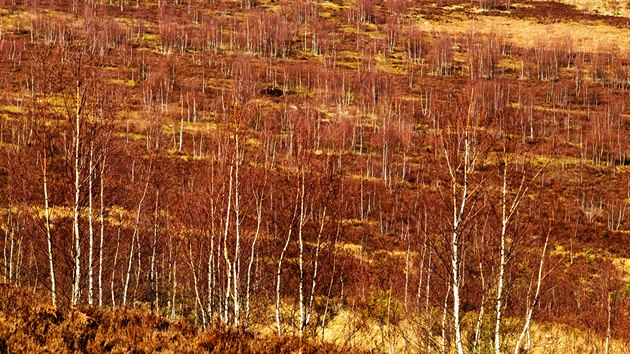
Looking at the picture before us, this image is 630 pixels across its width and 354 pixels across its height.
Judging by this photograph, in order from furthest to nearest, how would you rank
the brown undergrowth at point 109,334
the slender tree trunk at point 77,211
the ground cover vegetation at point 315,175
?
the slender tree trunk at point 77,211 → the ground cover vegetation at point 315,175 → the brown undergrowth at point 109,334

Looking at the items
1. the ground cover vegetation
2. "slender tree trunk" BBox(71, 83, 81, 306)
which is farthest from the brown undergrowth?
"slender tree trunk" BBox(71, 83, 81, 306)

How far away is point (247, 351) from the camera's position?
8.27 m

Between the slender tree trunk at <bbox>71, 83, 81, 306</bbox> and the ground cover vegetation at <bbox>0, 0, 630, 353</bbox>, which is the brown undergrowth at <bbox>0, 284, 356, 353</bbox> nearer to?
the ground cover vegetation at <bbox>0, 0, 630, 353</bbox>

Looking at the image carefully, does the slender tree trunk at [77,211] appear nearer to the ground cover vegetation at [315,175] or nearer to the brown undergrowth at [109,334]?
the ground cover vegetation at [315,175]

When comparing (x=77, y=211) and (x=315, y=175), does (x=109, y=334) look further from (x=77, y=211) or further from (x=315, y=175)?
(x=315, y=175)

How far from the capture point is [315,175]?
15.6 meters

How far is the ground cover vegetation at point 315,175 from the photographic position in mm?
11211

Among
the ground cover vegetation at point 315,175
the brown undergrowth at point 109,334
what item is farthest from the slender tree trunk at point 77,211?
the brown undergrowth at point 109,334

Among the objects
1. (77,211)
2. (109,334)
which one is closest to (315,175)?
(77,211)

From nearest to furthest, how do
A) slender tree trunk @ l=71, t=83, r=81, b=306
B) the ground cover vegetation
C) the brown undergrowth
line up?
the brown undergrowth < the ground cover vegetation < slender tree trunk @ l=71, t=83, r=81, b=306

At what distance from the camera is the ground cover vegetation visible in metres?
11.2

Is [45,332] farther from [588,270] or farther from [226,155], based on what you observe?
[588,270]

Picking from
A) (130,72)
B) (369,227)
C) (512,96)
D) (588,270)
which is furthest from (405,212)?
(130,72)

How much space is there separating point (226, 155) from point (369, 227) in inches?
1605
